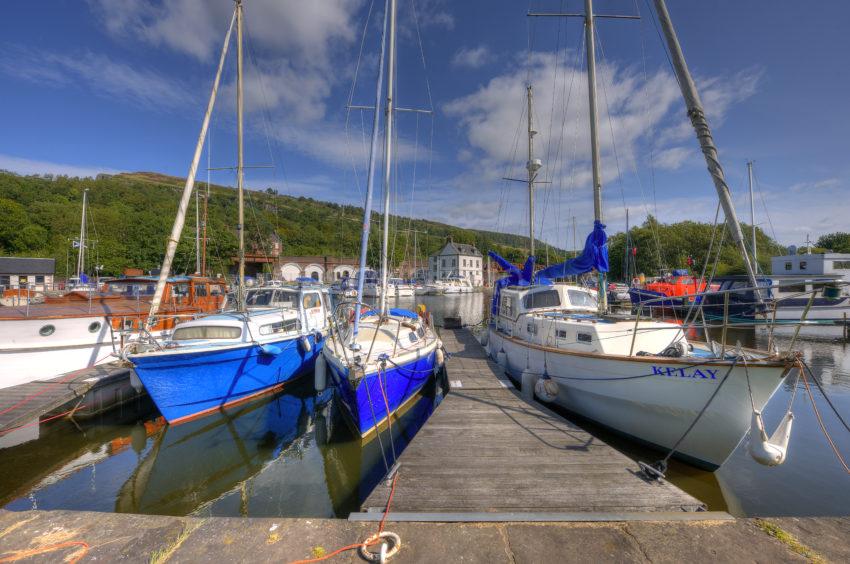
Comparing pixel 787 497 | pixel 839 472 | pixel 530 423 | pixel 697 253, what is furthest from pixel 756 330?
pixel 697 253

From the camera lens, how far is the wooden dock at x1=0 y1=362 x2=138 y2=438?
7.97m

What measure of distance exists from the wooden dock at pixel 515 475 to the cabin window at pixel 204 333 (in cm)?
646

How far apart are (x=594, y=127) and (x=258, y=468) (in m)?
12.8

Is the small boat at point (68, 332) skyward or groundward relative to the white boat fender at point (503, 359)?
skyward

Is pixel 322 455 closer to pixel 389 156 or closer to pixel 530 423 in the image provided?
pixel 530 423

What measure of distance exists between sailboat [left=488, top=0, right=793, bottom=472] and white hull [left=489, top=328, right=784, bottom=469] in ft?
0.05

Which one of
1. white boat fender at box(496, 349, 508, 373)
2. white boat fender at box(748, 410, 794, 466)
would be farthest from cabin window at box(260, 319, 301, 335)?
white boat fender at box(748, 410, 794, 466)

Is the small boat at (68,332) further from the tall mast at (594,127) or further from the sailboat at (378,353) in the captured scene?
the tall mast at (594,127)

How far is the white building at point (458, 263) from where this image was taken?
272 feet

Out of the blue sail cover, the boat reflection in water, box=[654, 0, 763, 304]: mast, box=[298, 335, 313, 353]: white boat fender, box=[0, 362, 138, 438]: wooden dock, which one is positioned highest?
box=[654, 0, 763, 304]: mast

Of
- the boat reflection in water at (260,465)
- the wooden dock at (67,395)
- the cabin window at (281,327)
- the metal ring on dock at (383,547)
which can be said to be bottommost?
the boat reflection in water at (260,465)

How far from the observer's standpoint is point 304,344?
1212cm

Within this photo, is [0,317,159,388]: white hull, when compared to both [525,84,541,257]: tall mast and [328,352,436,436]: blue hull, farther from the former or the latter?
[525,84,541,257]: tall mast

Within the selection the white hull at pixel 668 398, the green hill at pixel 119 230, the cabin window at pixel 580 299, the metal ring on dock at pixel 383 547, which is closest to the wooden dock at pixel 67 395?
the green hill at pixel 119 230
